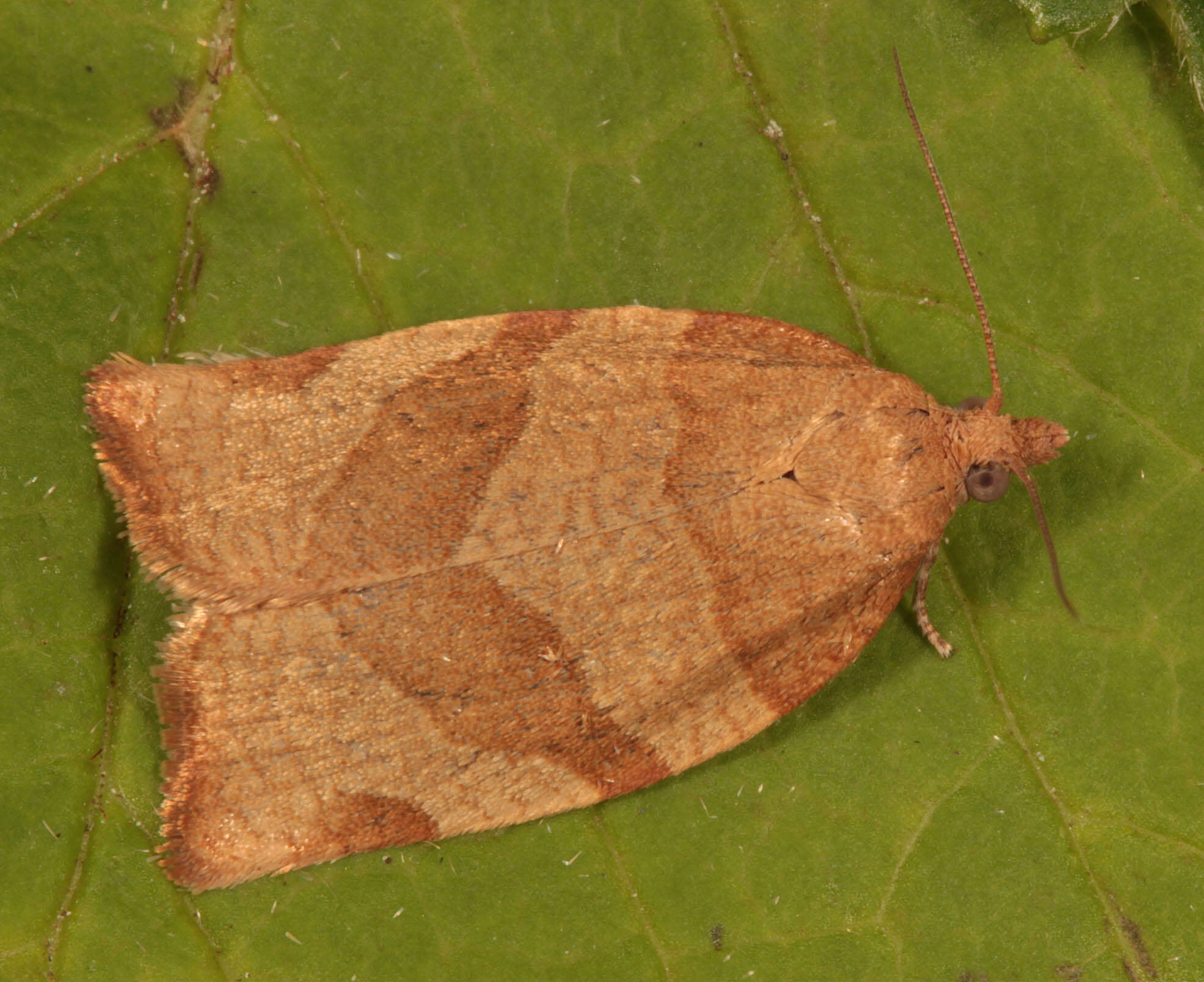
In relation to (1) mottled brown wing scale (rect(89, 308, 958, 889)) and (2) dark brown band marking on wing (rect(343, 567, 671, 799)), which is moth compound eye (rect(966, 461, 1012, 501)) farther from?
(2) dark brown band marking on wing (rect(343, 567, 671, 799))

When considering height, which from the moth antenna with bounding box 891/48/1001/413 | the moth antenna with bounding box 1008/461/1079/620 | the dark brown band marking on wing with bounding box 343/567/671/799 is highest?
the moth antenna with bounding box 891/48/1001/413

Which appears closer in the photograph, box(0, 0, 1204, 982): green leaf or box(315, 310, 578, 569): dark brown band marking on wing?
box(315, 310, 578, 569): dark brown band marking on wing

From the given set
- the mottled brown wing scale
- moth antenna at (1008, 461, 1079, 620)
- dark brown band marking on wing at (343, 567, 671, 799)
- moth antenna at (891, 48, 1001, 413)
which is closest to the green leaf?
moth antenna at (891, 48, 1001, 413)

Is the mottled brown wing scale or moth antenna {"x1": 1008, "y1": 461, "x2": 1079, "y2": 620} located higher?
moth antenna {"x1": 1008, "y1": 461, "x2": 1079, "y2": 620}

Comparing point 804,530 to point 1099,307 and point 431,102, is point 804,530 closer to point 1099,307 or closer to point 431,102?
point 1099,307

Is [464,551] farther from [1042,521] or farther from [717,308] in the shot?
[1042,521]

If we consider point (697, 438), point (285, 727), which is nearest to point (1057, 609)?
point (697, 438)

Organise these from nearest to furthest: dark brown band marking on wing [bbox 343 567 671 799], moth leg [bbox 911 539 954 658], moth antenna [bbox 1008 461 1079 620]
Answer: dark brown band marking on wing [bbox 343 567 671 799], moth antenna [bbox 1008 461 1079 620], moth leg [bbox 911 539 954 658]
